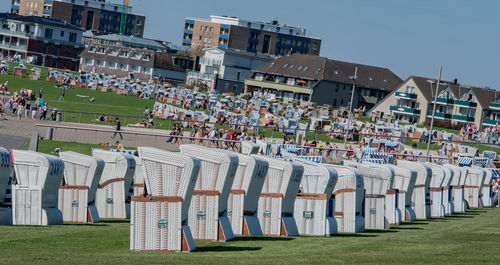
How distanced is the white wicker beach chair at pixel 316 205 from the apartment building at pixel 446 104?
307 feet

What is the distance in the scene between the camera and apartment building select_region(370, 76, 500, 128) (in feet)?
373

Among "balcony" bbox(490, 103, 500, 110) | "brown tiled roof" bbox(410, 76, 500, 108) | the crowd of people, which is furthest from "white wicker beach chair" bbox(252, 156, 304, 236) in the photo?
"balcony" bbox(490, 103, 500, 110)

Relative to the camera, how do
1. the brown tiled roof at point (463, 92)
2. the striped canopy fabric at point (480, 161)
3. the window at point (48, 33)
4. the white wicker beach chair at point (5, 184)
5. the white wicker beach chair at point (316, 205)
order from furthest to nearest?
the window at point (48, 33), the brown tiled roof at point (463, 92), the striped canopy fabric at point (480, 161), the white wicker beach chair at point (316, 205), the white wicker beach chair at point (5, 184)

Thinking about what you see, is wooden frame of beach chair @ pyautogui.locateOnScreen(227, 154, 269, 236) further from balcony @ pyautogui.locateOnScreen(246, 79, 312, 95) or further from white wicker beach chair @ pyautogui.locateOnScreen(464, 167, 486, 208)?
balcony @ pyautogui.locateOnScreen(246, 79, 312, 95)

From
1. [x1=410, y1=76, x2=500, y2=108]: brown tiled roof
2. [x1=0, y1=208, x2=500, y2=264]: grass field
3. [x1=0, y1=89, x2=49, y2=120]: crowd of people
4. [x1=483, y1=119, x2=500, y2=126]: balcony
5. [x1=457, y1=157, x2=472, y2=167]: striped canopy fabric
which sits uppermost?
[x1=410, y1=76, x2=500, y2=108]: brown tiled roof

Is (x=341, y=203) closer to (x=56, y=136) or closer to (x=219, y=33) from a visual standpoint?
(x=56, y=136)

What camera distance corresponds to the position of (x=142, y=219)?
15.1m

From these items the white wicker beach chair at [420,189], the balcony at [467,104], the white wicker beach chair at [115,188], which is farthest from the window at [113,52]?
the white wicker beach chair at [115,188]

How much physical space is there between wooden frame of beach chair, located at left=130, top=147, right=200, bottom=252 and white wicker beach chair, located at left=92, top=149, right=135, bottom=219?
24.2 feet

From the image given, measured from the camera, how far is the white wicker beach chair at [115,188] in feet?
73.4

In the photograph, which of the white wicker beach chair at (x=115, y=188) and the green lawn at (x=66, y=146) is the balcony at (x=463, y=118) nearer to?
the green lawn at (x=66, y=146)

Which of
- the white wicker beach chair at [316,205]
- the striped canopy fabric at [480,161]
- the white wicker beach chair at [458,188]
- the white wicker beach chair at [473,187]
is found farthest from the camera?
the striped canopy fabric at [480,161]

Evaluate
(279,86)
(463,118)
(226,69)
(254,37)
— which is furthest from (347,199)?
(254,37)

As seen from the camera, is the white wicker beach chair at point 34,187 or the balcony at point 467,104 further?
the balcony at point 467,104
